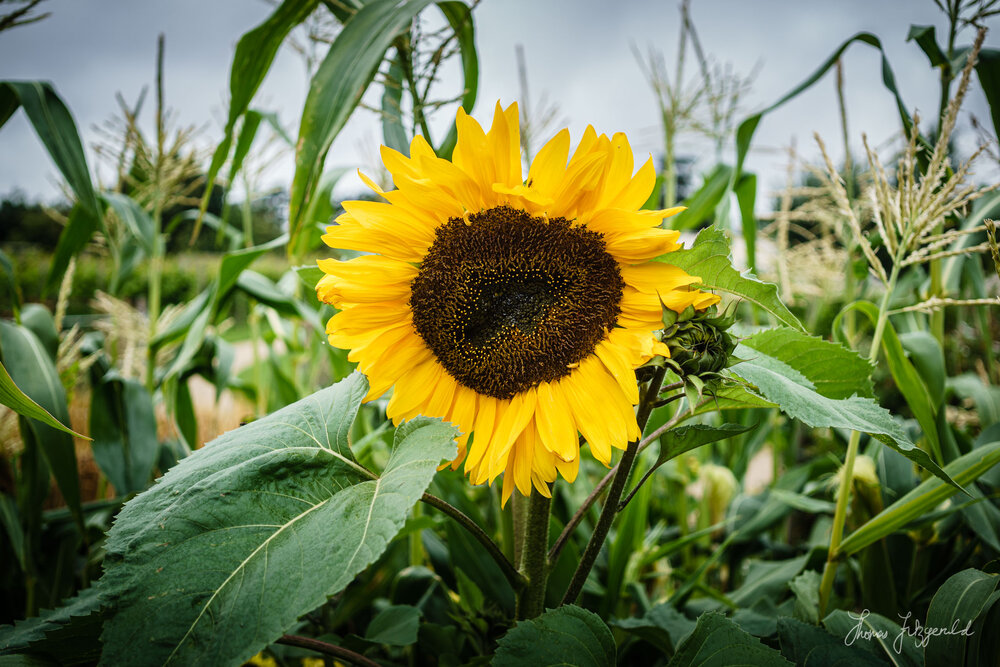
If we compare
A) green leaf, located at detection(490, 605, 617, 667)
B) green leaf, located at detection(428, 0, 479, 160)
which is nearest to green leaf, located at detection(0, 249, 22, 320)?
green leaf, located at detection(428, 0, 479, 160)

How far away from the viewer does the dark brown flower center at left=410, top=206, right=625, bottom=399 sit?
2.11 feet

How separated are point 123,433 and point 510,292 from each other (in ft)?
3.63

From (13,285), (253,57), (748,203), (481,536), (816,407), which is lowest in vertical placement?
(481,536)

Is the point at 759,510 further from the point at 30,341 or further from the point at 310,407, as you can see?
the point at 30,341

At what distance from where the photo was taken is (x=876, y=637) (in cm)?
77

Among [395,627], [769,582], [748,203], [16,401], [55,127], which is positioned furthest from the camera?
[748,203]

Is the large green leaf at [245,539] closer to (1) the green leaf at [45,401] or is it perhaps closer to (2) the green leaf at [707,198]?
(1) the green leaf at [45,401]

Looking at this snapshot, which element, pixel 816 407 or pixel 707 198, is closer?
pixel 816 407

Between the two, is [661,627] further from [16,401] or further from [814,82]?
[814,82]

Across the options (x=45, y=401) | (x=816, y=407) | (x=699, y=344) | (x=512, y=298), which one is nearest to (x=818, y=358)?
(x=816, y=407)

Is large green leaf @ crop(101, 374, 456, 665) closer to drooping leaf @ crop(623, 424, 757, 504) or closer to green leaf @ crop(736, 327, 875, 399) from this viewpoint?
drooping leaf @ crop(623, 424, 757, 504)

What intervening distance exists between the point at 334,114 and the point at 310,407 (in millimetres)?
381

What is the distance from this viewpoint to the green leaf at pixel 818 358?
698mm

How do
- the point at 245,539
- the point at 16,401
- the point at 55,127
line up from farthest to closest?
the point at 55,127, the point at 16,401, the point at 245,539
